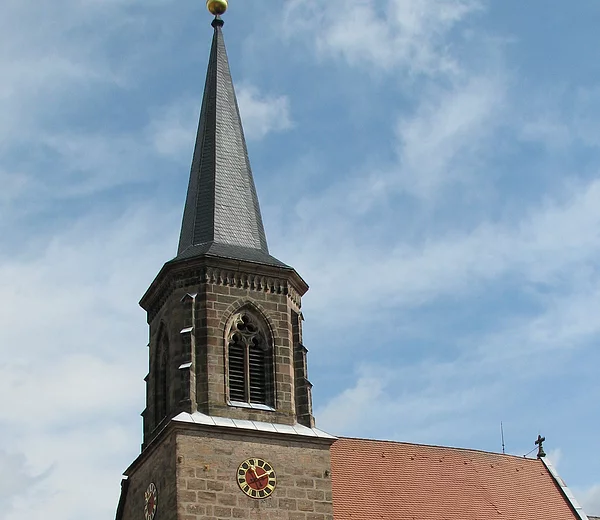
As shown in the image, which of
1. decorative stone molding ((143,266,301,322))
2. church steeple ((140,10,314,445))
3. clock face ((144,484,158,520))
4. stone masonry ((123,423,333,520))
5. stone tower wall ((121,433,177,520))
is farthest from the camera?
decorative stone molding ((143,266,301,322))

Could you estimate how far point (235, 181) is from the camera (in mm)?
31109

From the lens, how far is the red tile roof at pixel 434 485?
29484mm

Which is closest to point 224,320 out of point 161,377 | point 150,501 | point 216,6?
point 161,377

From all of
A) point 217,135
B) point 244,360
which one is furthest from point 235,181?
point 244,360

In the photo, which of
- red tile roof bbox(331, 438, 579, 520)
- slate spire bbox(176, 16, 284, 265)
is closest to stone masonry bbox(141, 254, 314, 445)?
slate spire bbox(176, 16, 284, 265)

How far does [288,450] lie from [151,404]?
166 inches

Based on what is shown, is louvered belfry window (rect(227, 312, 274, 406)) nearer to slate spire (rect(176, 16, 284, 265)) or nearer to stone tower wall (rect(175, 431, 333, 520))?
stone tower wall (rect(175, 431, 333, 520))

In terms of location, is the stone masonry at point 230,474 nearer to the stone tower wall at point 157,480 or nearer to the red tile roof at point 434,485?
the stone tower wall at point 157,480

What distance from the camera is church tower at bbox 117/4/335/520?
25.9m

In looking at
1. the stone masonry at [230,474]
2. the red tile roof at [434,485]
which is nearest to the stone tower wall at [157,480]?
the stone masonry at [230,474]

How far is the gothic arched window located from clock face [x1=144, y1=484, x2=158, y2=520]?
200 centimetres

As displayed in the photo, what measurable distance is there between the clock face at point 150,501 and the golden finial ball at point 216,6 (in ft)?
48.2

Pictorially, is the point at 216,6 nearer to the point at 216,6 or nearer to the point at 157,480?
the point at 216,6

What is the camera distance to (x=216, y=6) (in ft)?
113
